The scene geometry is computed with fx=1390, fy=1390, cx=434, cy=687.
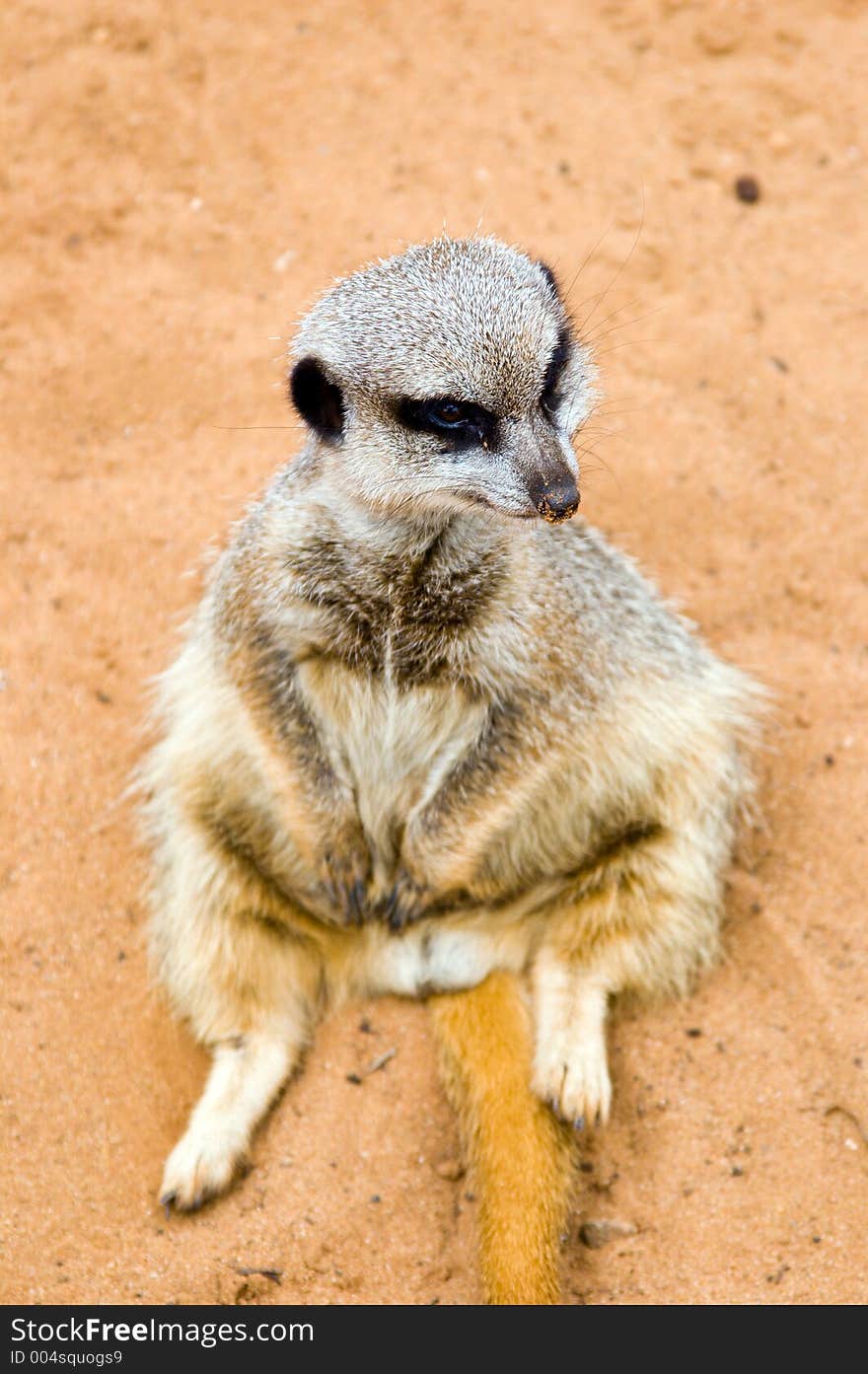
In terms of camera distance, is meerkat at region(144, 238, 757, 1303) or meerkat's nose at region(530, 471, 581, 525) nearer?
meerkat's nose at region(530, 471, 581, 525)

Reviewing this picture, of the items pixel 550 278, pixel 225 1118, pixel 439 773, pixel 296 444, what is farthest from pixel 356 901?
pixel 296 444

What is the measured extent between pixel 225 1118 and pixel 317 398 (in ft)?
4.50

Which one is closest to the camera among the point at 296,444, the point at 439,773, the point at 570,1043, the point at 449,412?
the point at 449,412

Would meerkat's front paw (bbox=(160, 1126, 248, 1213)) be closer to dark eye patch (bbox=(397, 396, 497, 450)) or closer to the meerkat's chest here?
the meerkat's chest

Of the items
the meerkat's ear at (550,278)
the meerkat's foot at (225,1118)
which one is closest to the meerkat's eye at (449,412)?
the meerkat's ear at (550,278)

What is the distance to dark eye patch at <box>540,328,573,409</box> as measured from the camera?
232 centimetres

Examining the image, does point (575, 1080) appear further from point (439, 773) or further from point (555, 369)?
point (555, 369)

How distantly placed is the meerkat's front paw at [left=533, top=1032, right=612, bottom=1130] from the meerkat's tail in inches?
1.0

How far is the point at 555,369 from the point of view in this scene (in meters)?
2.38

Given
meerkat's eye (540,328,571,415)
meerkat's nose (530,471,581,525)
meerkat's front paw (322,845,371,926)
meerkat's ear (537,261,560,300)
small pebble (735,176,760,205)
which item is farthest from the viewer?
small pebble (735,176,760,205)

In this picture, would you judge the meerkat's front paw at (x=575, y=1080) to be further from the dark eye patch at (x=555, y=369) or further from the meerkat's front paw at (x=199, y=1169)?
the dark eye patch at (x=555, y=369)

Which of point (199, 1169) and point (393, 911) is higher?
point (393, 911)

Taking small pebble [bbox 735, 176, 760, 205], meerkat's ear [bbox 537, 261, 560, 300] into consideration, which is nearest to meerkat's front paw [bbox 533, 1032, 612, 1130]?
meerkat's ear [bbox 537, 261, 560, 300]

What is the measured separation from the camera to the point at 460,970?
280 centimetres
